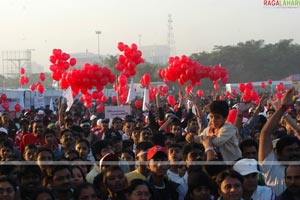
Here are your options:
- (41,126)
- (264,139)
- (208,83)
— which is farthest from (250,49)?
(264,139)

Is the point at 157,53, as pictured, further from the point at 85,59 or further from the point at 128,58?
the point at 128,58

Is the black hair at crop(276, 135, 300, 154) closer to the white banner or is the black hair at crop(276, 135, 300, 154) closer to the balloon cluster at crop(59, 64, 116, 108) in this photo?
the white banner

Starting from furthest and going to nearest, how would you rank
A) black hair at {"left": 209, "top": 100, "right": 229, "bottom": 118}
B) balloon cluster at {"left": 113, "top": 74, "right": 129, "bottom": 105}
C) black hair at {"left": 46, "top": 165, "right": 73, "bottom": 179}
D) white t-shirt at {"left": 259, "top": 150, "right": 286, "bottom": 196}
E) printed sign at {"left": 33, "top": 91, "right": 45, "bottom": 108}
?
printed sign at {"left": 33, "top": 91, "right": 45, "bottom": 108} < balloon cluster at {"left": 113, "top": 74, "right": 129, "bottom": 105} < black hair at {"left": 209, "top": 100, "right": 229, "bottom": 118} < black hair at {"left": 46, "top": 165, "right": 73, "bottom": 179} < white t-shirt at {"left": 259, "top": 150, "right": 286, "bottom": 196}

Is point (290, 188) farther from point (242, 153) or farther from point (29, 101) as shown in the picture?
point (29, 101)

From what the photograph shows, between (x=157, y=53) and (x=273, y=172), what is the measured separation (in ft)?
286

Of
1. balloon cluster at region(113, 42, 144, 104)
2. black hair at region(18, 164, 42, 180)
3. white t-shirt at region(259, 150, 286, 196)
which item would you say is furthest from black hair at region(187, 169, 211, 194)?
balloon cluster at region(113, 42, 144, 104)

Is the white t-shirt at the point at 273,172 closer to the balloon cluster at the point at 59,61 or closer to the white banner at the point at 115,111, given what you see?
the white banner at the point at 115,111

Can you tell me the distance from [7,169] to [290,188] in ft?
8.97

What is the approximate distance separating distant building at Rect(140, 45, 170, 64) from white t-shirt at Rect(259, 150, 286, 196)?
8307 cm

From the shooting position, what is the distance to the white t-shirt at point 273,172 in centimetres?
475

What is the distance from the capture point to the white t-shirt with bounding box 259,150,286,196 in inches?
187

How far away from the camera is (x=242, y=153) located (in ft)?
18.4

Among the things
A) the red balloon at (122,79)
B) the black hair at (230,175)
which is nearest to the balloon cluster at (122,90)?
the red balloon at (122,79)

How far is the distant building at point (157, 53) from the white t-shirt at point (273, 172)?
83.1 metres
